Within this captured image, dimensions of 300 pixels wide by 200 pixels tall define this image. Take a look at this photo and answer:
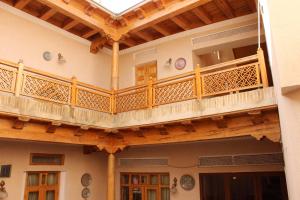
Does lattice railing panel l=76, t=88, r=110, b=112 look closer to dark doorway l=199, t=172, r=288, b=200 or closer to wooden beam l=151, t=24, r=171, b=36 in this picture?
wooden beam l=151, t=24, r=171, b=36

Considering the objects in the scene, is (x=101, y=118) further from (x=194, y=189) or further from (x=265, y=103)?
(x=265, y=103)

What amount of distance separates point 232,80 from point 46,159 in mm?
5744

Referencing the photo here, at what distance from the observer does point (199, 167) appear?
8281 mm

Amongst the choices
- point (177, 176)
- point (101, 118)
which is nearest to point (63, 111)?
point (101, 118)

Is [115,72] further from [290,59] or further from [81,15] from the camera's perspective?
[290,59]

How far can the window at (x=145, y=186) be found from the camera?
8.96 m

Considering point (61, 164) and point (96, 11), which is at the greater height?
point (96, 11)

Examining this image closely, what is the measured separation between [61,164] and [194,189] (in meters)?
4.03

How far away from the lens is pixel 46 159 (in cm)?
839

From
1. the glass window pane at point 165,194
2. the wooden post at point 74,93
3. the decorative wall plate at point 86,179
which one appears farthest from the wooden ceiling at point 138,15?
the glass window pane at point 165,194

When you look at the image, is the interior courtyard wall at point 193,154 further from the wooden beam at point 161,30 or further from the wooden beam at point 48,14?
the wooden beam at point 48,14

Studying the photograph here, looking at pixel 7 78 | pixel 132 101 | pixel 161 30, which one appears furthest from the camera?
pixel 161 30

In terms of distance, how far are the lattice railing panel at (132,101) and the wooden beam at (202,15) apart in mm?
2773

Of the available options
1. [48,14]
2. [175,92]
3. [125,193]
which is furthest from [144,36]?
[125,193]
